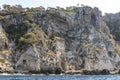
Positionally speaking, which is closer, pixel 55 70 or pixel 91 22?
pixel 55 70

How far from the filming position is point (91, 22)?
598 ft

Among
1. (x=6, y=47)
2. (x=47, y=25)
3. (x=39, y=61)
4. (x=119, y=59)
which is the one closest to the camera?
(x=39, y=61)

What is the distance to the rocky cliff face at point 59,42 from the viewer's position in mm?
148625

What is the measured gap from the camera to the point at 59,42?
538ft

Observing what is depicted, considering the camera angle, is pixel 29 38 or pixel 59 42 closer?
pixel 29 38

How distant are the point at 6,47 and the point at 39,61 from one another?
60.2 ft

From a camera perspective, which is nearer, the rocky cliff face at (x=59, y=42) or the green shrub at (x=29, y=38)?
the rocky cliff face at (x=59, y=42)

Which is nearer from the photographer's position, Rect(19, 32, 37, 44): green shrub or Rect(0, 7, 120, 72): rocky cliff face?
Rect(0, 7, 120, 72): rocky cliff face

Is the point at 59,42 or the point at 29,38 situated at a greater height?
the point at 29,38

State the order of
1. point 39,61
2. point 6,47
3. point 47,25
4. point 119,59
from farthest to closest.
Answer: point 119,59
point 47,25
point 6,47
point 39,61

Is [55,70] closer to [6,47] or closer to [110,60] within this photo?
[6,47]

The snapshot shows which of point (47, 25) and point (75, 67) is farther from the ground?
point (47, 25)

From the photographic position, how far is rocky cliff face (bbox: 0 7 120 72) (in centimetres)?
14862

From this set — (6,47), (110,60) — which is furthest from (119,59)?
(6,47)
